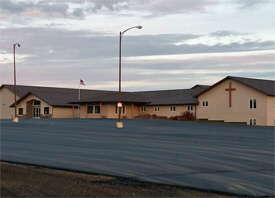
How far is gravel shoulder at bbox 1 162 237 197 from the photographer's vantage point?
12.2m

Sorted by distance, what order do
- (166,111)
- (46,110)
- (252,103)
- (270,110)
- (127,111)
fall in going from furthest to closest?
(46,110), (127,111), (166,111), (252,103), (270,110)

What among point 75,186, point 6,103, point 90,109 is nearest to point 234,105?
point 90,109

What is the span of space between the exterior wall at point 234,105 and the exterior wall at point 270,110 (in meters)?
0.42

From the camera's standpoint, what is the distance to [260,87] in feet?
191

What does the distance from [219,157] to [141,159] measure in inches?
159

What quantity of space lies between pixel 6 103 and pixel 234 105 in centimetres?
4416

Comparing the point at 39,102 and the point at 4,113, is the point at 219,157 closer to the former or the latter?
the point at 39,102

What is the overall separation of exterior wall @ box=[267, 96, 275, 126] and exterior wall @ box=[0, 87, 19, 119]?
46909mm

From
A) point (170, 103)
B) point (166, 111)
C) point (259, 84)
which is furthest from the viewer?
point (166, 111)

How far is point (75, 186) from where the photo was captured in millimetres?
13188

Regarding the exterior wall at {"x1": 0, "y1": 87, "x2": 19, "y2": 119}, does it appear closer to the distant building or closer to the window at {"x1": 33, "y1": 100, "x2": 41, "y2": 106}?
the distant building

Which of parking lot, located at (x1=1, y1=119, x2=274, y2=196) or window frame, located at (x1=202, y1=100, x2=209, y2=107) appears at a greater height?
window frame, located at (x1=202, y1=100, x2=209, y2=107)

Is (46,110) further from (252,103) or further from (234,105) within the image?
(252,103)

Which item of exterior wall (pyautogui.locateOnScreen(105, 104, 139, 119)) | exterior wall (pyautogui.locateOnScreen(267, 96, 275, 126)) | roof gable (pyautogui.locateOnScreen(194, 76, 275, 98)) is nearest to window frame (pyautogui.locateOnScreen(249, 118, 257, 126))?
exterior wall (pyautogui.locateOnScreen(267, 96, 275, 126))
